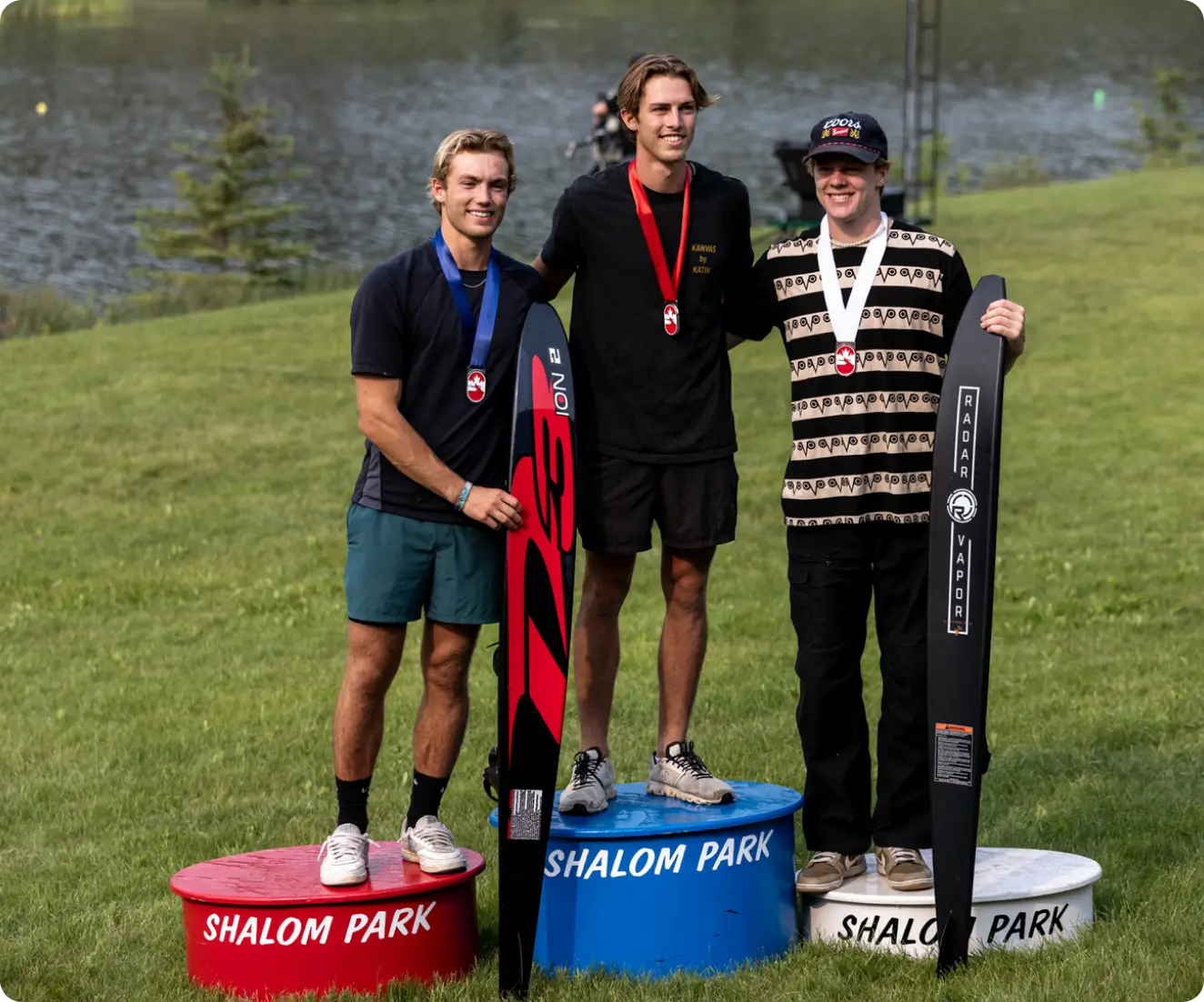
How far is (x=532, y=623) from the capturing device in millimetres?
4949

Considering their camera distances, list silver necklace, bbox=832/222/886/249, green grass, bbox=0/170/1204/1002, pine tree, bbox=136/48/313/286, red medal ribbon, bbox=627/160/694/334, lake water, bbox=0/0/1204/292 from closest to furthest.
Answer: silver necklace, bbox=832/222/886/249, red medal ribbon, bbox=627/160/694/334, green grass, bbox=0/170/1204/1002, lake water, bbox=0/0/1204/292, pine tree, bbox=136/48/313/286

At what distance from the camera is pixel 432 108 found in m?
42.4

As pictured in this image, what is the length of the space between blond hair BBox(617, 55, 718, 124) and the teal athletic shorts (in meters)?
1.28

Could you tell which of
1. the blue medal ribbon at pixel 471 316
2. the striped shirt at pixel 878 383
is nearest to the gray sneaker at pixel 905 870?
the striped shirt at pixel 878 383

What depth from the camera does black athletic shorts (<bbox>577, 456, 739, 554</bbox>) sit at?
5.08 m

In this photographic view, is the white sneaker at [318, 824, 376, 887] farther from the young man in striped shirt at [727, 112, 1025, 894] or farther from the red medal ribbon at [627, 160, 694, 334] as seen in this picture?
the red medal ribbon at [627, 160, 694, 334]

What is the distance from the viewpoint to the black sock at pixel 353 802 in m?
5.01

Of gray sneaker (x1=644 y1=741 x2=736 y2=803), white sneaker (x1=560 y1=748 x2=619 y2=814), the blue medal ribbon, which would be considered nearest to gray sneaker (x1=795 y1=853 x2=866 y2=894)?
gray sneaker (x1=644 y1=741 x2=736 y2=803)

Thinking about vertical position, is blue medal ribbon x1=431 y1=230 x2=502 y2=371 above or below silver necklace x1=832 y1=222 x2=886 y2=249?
below

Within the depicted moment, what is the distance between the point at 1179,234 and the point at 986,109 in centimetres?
2127

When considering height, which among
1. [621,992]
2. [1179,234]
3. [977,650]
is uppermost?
[1179,234]

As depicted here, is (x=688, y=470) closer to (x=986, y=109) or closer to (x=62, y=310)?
(x=62, y=310)

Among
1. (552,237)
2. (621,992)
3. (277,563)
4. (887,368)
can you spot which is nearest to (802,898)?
(621,992)

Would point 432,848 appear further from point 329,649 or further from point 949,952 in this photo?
point 329,649
